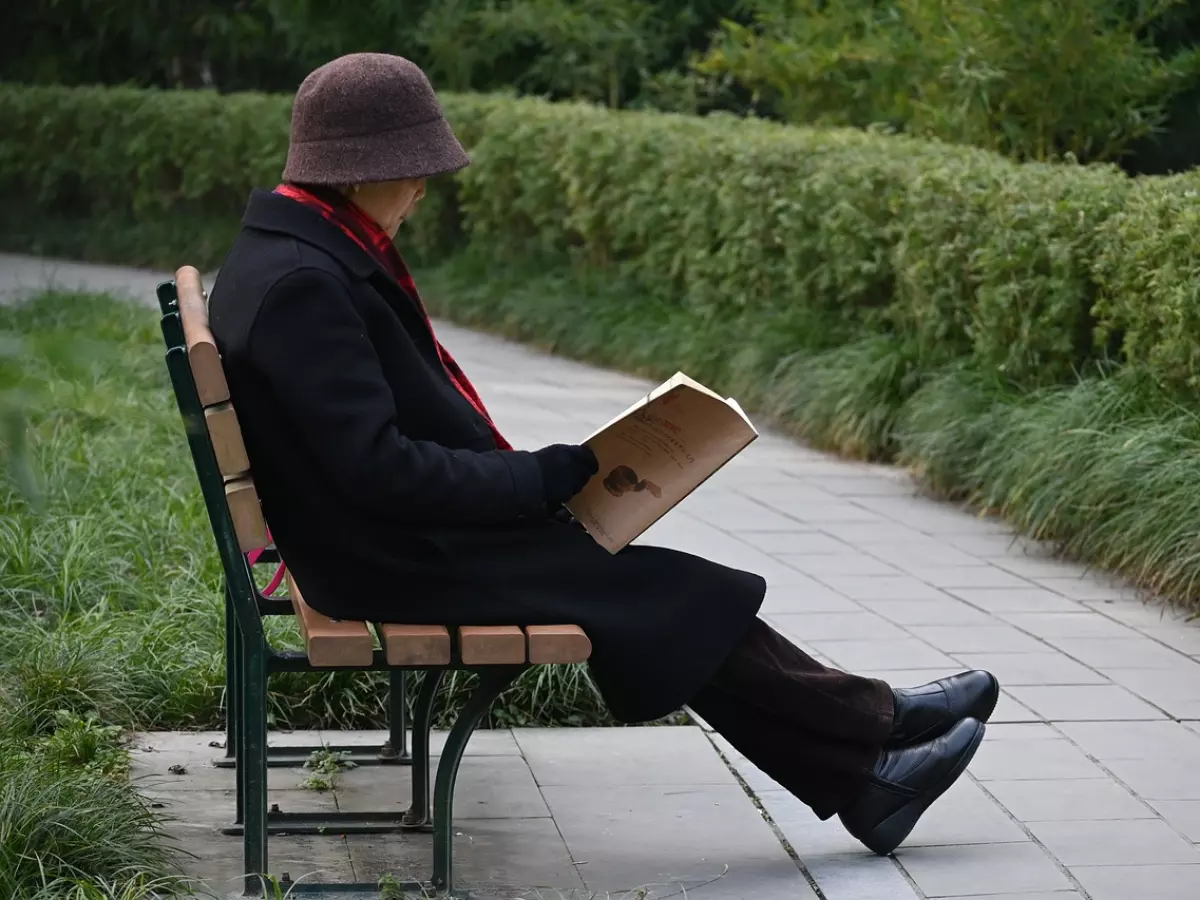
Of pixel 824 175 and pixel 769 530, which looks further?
pixel 824 175

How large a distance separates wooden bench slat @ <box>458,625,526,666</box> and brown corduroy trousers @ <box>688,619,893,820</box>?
0.41m

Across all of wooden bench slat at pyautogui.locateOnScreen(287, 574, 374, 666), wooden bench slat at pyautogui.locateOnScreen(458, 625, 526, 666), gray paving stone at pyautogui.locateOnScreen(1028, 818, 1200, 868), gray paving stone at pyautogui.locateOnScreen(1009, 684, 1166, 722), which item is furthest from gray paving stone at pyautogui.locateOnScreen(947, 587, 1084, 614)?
wooden bench slat at pyautogui.locateOnScreen(287, 574, 374, 666)

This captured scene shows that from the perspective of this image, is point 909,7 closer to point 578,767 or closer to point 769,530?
point 769,530

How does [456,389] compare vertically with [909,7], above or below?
below

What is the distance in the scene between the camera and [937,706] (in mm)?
3715

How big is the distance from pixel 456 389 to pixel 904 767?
3.71 ft

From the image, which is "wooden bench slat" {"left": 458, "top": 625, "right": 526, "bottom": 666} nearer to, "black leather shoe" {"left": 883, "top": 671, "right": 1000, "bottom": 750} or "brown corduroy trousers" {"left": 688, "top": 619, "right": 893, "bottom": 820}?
"brown corduroy trousers" {"left": 688, "top": 619, "right": 893, "bottom": 820}

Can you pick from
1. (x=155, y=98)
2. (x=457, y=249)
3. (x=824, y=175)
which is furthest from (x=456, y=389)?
(x=155, y=98)

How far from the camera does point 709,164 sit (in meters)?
10.5

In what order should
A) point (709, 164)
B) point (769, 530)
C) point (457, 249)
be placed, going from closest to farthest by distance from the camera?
point (769, 530) → point (709, 164) → point (457, 249)

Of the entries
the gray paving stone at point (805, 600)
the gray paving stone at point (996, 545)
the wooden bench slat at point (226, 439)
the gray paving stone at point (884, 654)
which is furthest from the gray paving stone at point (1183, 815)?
the gray paving stone at point (996, 545)

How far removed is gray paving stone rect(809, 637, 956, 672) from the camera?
5039 millimetres

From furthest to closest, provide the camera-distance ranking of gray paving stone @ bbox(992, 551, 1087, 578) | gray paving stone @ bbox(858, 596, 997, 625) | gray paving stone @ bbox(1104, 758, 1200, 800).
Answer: gray paving stone @ bbox(992, 551, 1087, 578) < gray paving stone @ bbox(858, 596, 997, 625) < gray paving stone @ bbox(1104, 758, 1200, 800)

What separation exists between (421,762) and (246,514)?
0.86m
